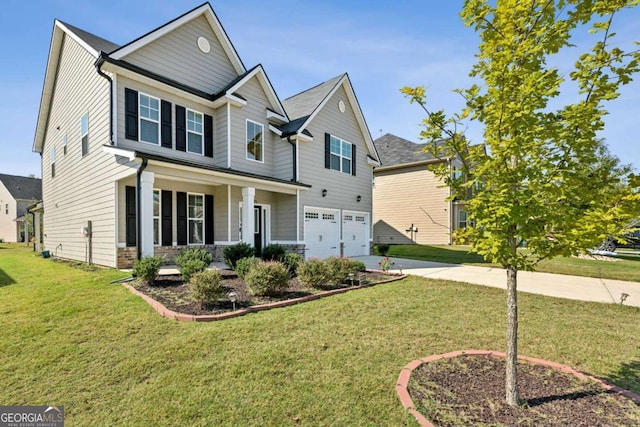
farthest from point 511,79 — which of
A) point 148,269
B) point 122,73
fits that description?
point 122,73

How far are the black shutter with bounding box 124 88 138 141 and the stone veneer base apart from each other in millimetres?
10566

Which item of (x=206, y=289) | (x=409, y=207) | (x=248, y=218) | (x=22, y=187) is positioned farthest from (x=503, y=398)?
(x=22, y=187)

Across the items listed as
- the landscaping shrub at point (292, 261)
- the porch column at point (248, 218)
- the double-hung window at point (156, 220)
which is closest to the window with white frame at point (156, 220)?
the double-hung window at point (156, 220)

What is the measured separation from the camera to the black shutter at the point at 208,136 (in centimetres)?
1239

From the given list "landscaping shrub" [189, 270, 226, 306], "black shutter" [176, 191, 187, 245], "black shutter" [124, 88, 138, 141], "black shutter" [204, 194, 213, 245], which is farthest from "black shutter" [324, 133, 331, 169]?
"landscaping shrub" [189, 270, 226, 306]

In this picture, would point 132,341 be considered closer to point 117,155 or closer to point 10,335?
point 10,335

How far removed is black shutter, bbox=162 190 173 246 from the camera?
37.2 ft

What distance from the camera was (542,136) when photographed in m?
2.75

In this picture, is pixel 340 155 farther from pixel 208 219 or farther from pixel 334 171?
pixel 208 219

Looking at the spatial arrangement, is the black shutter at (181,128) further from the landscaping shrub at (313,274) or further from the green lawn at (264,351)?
the landscaping shrub at (313,274)

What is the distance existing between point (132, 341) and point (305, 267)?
413 cm

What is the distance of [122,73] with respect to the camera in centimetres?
985

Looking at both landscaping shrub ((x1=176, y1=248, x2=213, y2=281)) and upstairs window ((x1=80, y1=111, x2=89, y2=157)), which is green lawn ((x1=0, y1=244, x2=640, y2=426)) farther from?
upstairs window ((x1=80, y1=111, x2=89, y2=157))

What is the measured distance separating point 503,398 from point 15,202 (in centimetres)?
4692
